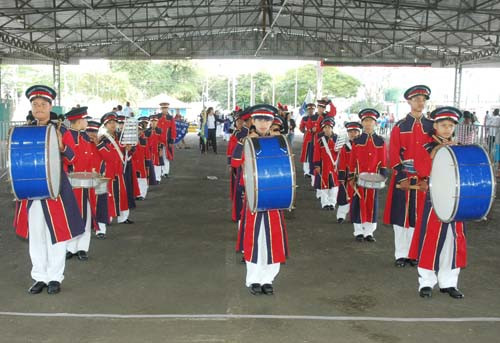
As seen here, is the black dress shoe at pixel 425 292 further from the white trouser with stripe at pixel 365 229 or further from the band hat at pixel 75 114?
the band hat at pixel 75 114

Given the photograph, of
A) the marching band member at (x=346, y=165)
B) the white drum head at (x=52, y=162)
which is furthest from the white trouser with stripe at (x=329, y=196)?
the white drum head at (x=52, y=162)

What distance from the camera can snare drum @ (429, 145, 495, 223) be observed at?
447cm

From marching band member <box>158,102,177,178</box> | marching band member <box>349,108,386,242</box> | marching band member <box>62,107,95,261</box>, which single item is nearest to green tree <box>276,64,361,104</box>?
marching band member <box>158,102,177,178</box>

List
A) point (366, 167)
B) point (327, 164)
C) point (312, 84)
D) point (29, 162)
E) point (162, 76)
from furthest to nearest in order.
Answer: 1. point (162, 76)
2. point (312, 84)
3. point (327, 164)
4. point (366, 167)
5. point (29, 162)

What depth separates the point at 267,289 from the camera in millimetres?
5000

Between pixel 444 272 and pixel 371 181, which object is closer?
pixel 444 272

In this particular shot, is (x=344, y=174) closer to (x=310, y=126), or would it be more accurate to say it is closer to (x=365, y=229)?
(x=365, y=229)

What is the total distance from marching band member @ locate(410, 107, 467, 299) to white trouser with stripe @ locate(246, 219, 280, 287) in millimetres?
1337

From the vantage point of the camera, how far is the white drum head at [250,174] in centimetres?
462

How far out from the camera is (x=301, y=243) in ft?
23.1

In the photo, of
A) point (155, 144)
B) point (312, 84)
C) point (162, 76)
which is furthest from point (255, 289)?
point (162, 76)

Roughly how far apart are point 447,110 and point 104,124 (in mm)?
4599

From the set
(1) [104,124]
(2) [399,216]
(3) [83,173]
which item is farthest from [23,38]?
(2) [399,216]

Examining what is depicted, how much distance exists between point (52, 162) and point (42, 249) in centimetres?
83
